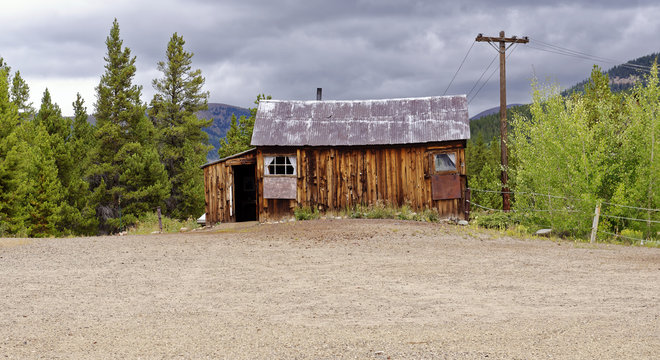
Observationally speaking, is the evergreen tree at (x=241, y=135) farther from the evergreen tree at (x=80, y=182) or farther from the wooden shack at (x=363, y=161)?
the wooden shack at (x=363, y=161)

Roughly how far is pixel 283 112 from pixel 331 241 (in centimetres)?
992

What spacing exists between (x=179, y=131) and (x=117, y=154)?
4.50 meters

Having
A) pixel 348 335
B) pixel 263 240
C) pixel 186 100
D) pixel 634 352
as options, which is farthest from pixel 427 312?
pixel 186 100

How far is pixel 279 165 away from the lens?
2317 cm

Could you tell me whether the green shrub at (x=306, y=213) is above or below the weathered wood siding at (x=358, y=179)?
below

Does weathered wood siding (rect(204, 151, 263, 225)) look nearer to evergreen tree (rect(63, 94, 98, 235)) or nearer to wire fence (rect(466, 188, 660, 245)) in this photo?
wire fence (rect(466, 188, 660, 245))

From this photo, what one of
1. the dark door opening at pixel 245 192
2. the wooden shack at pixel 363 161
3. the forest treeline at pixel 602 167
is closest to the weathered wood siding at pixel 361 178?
the wooden shack at pixel 363 161

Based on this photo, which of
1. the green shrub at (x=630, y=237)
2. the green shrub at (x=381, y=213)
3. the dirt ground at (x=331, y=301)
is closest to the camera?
the dirt ground at (x=331, y=301)

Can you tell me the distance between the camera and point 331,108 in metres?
24.4

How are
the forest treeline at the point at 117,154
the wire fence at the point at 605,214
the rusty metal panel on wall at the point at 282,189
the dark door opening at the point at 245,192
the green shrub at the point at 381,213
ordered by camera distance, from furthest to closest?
the forest treeline at the point at 117,154 → the dark door opening at the point at 245,192 → the rusty metal panel on wall at the point at 282,189 → the green shrub at the point at 381,213 → the wire fence at the point at 605,214

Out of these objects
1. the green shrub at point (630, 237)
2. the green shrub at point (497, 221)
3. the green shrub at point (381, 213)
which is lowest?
the green shrub at point (630, 237)

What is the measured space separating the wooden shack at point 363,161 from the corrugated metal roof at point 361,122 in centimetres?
4

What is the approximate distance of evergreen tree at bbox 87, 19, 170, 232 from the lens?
37844 mm

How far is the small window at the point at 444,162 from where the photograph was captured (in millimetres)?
22484
